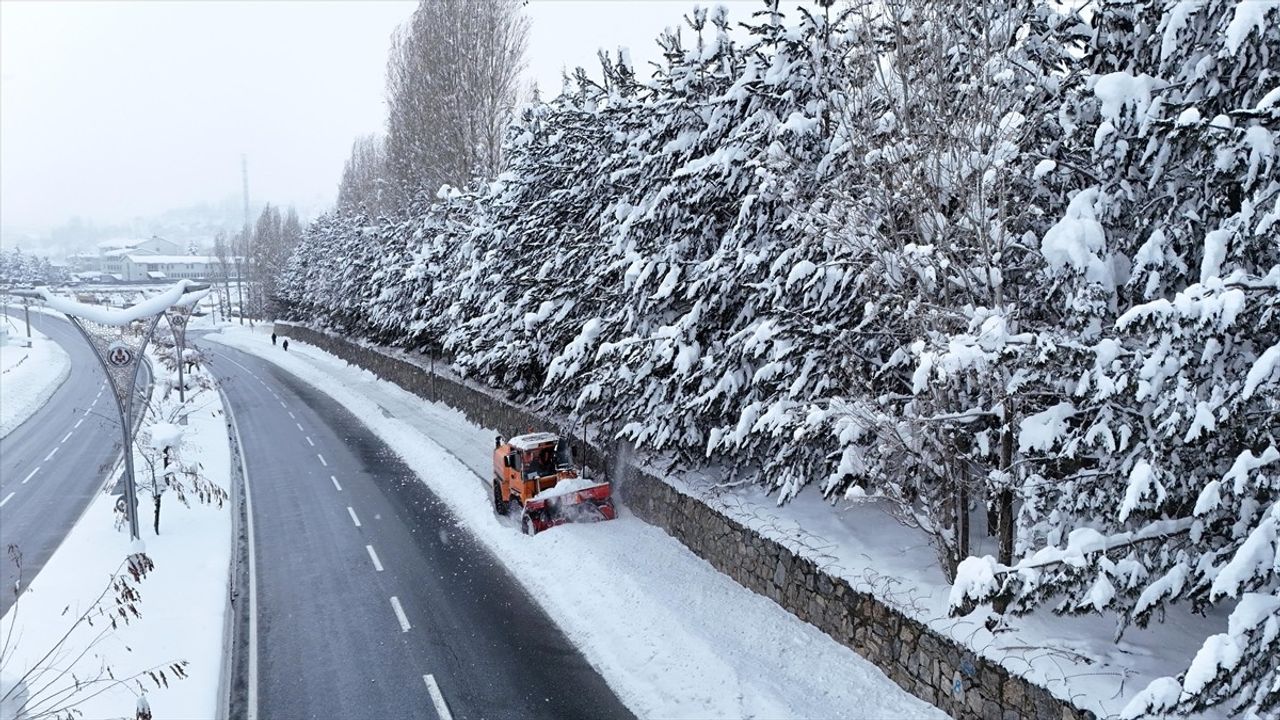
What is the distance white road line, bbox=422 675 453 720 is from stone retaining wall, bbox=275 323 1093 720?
5.01m

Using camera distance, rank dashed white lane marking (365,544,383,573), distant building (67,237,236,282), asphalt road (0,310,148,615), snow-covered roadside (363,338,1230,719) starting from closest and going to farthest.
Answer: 1. snow-covered roadside (363,338,1230,719)
2. dashed white lane marking (365,544,383,573)
3. asphalt road (0,310,148,615)
4. distant building (67,237,236,282)

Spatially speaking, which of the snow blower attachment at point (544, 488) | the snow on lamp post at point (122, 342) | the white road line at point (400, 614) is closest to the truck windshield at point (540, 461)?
the snow blower attachment at point (544, 488)

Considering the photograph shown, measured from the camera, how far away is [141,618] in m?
11.5

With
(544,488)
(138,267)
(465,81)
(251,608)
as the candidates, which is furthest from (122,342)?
(138,267)

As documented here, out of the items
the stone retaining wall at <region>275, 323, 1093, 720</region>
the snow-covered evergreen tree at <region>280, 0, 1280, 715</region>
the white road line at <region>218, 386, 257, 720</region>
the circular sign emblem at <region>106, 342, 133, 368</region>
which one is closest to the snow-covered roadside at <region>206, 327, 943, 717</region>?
the stone retaining wall at <region>275, 323, 1093, 720</region>

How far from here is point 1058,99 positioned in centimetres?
768

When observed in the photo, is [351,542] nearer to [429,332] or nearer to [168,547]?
[168,547]

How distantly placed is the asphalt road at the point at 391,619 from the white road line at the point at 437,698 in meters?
0.02

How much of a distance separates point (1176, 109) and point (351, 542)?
15.6m

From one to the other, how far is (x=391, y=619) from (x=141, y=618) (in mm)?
3743

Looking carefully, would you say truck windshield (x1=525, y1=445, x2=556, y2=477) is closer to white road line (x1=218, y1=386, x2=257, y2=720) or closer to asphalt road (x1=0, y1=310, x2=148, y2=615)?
white road line (x1=218, y1=386, x2=257, y2=720)

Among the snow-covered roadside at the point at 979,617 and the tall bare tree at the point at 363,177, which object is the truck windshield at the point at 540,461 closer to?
the snow-covered roadside at the point at 979,617

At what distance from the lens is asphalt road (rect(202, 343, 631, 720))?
31.4 ft

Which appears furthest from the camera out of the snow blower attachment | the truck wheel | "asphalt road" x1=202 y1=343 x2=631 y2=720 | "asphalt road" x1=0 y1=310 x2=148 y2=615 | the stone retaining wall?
"asphalt road" x1=0 y1=310 x2=148 y2=615
